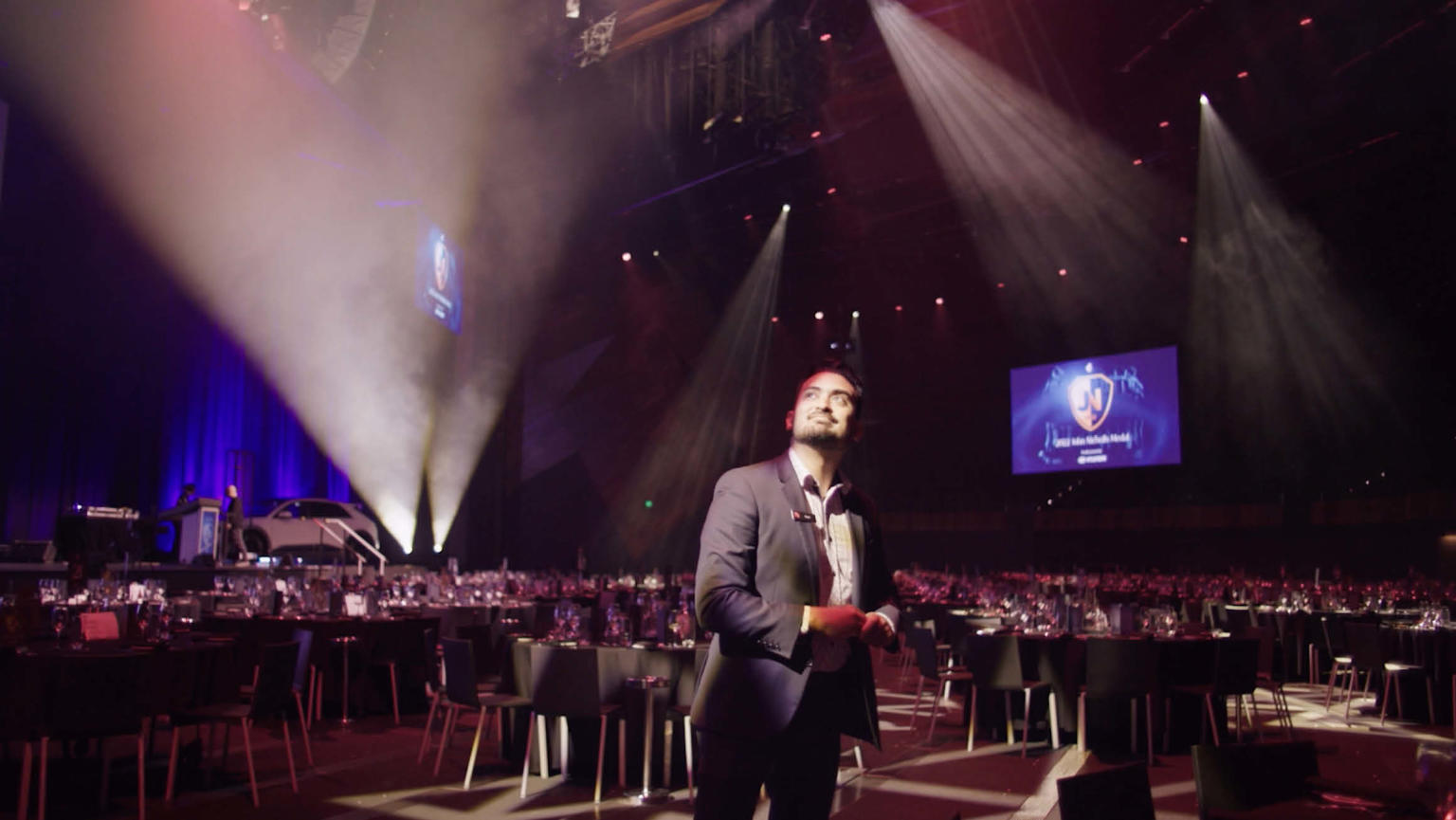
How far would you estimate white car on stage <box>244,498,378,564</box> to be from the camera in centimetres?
1221

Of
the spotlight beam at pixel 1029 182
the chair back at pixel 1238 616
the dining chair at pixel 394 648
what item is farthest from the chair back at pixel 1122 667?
the spotlight beam at pixel 1029 182

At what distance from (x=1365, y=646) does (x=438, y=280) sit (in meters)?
12.0

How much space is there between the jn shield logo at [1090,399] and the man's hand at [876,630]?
48.3 feet

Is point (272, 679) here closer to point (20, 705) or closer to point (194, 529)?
point (20, 705)

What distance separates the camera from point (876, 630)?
2.02 m

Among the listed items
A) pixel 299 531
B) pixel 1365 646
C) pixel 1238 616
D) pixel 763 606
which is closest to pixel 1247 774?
pixel 763 606

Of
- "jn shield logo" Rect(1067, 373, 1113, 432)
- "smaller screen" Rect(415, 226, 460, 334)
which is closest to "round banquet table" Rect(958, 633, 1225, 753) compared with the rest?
"jn shield logo" Rect(1067, 373, 1113, 432)

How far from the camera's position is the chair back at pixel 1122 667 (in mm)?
5871

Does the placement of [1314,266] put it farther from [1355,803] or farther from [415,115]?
[1355,803]

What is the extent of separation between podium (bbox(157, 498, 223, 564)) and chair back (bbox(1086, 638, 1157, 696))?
8.77 m

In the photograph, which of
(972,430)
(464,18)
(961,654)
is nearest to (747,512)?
(961,654)

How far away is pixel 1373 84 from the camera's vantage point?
11.2 meters

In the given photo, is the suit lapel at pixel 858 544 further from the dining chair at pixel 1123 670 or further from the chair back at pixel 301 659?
the dining chair at pixel 1123 670

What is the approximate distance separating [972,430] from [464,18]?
38.6 ft
